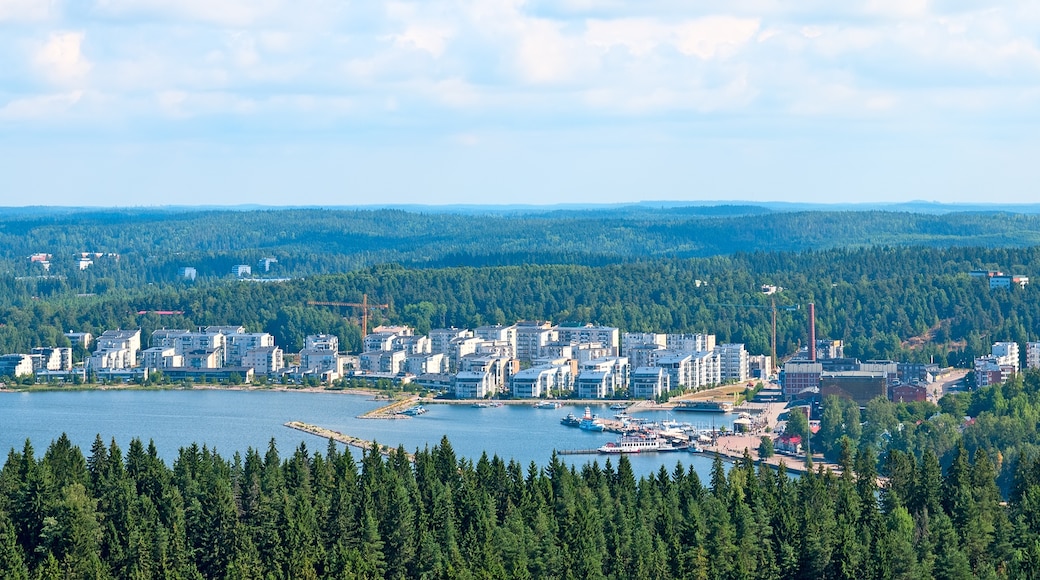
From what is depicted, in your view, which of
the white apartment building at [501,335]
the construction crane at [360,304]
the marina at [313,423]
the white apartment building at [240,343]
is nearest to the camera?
the marina at [313,423]

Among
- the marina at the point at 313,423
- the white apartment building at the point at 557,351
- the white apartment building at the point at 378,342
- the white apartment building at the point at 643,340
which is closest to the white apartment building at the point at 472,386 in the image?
the marina at the point at 313,423

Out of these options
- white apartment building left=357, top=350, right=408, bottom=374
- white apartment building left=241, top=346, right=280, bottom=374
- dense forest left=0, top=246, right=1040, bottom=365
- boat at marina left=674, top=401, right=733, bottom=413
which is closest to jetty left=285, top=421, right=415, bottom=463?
boat at marina left=674, top=401, right=733, bottom=413

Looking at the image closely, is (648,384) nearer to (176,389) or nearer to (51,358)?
(176,389)

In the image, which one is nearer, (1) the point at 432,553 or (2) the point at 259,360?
(1) the point at 432,553

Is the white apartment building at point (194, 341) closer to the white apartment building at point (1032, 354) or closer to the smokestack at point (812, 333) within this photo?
the smokestack at point (812, 333)

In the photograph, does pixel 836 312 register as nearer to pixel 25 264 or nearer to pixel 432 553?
pixel 432 553

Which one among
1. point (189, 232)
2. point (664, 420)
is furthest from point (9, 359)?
point (189, 232)
